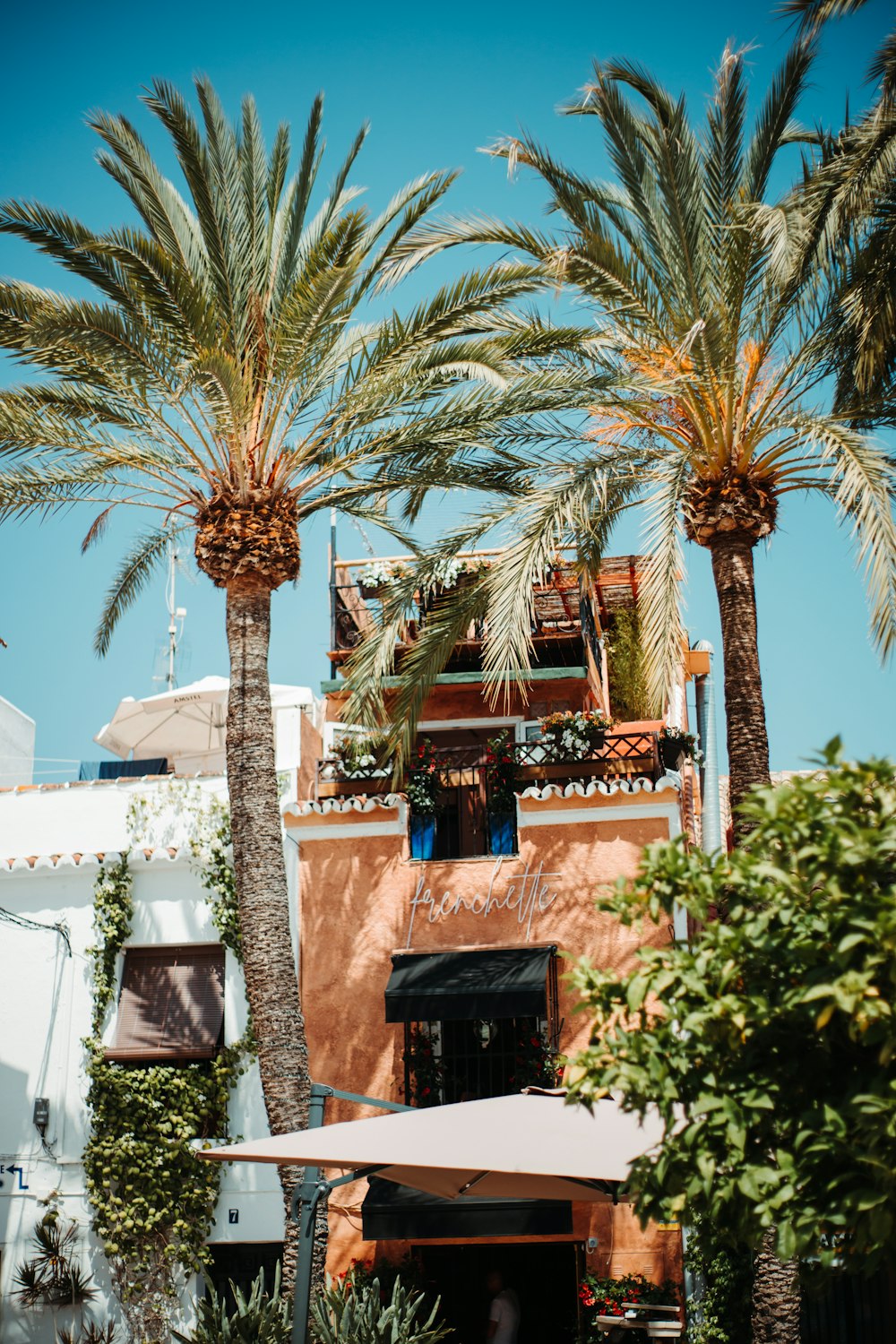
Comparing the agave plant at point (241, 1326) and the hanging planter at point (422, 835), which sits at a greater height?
the hanging planter at point (422, 835)

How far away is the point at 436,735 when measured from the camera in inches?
762

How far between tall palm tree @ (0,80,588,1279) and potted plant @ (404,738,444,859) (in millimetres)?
3103

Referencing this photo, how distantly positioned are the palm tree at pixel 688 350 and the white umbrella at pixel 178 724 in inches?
376

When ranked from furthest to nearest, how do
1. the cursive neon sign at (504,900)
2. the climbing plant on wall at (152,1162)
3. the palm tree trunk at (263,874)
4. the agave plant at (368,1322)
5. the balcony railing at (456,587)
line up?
the balcony railing at (456,587), the cursive neon sign at (504,900), the climbing plant on wall at (152,1162), the palm tree trunk at (263,874), the agave plant at (368,1322)

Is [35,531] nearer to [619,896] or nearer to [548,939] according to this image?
[548,939]

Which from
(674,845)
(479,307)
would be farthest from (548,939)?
(674,845)

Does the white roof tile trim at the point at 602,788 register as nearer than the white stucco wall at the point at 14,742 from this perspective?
Yes

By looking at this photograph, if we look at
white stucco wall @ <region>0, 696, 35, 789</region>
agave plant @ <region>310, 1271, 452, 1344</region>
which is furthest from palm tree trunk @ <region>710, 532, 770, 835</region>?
white stucco wall @ <region>0, 696, 35, 789</region>

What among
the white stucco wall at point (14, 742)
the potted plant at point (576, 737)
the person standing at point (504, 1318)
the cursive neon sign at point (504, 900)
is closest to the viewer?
the person standing at point (504, 1318)

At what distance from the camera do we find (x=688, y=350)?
12258 mm

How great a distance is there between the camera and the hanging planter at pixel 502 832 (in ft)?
51.8

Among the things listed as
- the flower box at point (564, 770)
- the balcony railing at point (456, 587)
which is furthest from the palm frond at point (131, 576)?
the flower box at point (564, 770)

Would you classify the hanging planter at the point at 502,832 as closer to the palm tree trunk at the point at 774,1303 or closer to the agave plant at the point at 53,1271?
the palm tree trunk at the point at 774,1303

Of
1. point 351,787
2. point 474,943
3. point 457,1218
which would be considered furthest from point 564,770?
point 457,1218
